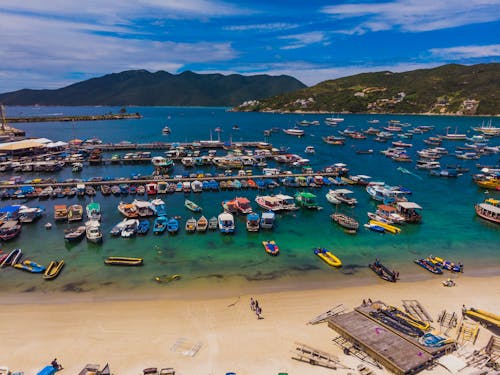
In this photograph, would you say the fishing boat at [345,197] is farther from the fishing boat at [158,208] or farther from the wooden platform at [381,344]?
the wooden platform at [381,344]

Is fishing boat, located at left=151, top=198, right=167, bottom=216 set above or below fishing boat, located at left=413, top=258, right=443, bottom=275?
above

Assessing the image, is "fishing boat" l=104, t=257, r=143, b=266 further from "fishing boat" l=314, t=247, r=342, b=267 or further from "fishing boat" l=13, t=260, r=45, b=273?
"fishing boat" l=314, t=247, r=342, b=267

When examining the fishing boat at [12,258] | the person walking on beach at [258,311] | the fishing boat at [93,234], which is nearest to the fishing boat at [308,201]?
the person walking on beach at [258,311]

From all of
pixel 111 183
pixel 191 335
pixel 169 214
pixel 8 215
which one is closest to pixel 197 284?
pixel 191 335

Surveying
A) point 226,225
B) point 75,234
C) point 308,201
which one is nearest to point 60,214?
point 75,234

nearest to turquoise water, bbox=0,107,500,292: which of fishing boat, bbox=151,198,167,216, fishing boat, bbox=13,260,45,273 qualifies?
fishing boat, bbox=13,260,45,273

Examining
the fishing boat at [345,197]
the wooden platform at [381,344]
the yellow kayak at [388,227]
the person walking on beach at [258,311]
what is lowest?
the person walking on beach at [258,311]

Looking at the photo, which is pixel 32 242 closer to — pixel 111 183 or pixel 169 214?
pixel 169 214
